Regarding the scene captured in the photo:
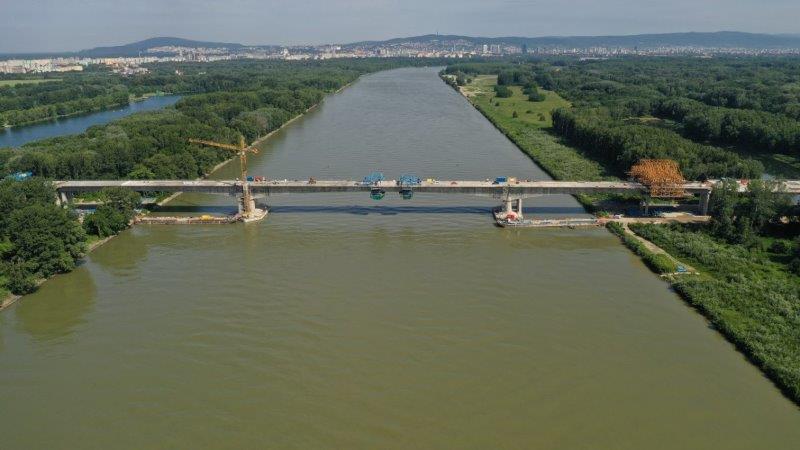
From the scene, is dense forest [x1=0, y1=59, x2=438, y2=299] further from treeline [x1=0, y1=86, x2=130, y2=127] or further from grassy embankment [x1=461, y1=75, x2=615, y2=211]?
grassy embankment [x1=461, y1=75, x2=615, y2=211]

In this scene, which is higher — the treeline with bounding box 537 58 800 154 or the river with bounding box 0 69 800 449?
the treeline with bounding box 537 58 800 154

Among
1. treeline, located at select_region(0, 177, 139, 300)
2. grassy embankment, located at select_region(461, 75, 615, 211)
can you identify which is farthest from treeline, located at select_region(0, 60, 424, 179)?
grassy embankment, located at select_region(461, 75, 615, 211)

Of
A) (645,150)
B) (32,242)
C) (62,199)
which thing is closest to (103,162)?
(62,199)

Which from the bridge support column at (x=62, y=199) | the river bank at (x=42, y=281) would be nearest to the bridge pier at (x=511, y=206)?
the river bank at (x=42, y=281)

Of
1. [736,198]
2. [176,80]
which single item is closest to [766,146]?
[736,198]

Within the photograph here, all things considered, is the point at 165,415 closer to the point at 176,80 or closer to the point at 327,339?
the point at 327,339
